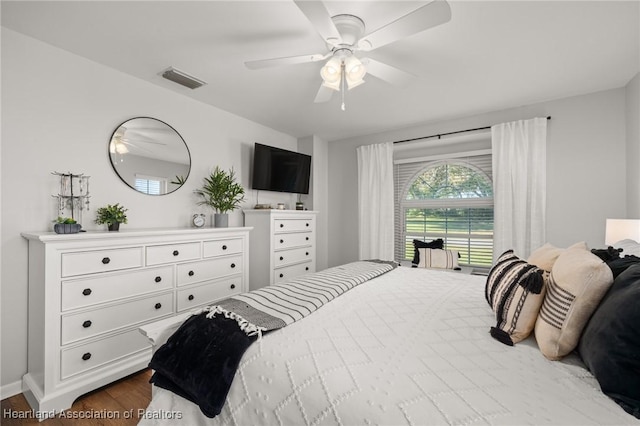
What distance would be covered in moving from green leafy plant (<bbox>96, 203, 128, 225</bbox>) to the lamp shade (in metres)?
3.85

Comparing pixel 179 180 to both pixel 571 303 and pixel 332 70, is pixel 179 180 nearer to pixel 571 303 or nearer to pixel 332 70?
pixel 332 70

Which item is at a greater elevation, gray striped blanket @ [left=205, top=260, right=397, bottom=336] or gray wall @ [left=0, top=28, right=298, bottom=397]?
gray wall @ [left=0, top=28, right=298, bottom=397]

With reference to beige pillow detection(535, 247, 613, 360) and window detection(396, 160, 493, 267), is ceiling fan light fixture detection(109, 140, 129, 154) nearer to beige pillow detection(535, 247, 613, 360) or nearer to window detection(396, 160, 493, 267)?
beige pillow detection(535, 247, 613, 360)

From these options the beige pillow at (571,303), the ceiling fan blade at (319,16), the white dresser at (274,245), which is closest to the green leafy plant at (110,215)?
the white dresser at (274,245)

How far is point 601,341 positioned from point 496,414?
44cm

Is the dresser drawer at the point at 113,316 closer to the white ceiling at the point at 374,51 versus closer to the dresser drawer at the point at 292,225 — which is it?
the dresser drawer at the point at 292,225

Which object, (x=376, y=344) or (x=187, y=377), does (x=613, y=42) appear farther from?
(x=187, y=377)

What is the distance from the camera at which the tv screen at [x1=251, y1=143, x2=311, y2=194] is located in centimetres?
368

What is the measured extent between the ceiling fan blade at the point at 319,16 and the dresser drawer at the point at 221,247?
204 cm

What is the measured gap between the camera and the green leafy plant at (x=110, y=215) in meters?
2.25

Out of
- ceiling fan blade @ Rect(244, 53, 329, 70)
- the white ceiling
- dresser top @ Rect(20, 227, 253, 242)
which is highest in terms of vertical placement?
the white ceiling

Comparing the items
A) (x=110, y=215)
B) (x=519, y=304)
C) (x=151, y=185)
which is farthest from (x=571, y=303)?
(x=151, y=185)

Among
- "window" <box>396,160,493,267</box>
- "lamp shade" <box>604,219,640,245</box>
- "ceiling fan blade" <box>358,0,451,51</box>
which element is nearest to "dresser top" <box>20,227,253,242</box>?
"ceiling fan blade" <box>358,0,451,51</box>

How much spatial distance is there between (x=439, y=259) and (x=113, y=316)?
10.9 ft
